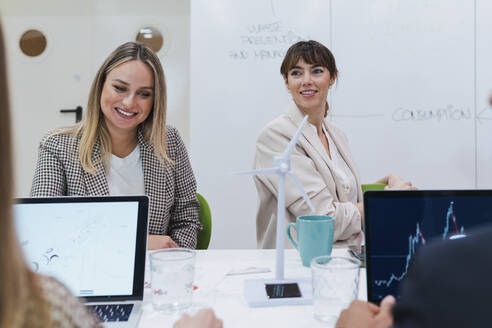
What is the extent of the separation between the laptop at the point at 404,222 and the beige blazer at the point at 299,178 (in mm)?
669

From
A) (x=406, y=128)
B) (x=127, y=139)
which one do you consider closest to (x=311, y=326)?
(x=127, y=139)

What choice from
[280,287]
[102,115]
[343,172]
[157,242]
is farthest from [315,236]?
[102,115]

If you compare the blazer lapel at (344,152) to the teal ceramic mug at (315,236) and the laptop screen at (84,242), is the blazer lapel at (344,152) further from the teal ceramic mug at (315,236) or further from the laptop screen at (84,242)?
the laptop screen at (84,242)

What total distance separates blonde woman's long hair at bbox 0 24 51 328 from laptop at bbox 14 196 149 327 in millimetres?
591

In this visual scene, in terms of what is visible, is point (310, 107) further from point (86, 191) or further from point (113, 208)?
point (113, 208)

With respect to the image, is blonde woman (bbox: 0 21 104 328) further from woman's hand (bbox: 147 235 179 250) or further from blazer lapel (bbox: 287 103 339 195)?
blazer lapel (bbox: 287 103 339 195)

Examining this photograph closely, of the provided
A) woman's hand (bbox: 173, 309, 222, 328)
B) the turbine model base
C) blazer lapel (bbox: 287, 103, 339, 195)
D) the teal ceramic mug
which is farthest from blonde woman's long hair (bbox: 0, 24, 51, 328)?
blazer lapel (bbox: 287, 103, 339, 195)

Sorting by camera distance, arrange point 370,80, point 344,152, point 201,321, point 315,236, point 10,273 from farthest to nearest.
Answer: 1. point 370,80
2. point 344,152
3. point 315,236
4. point 201,321
5. point 10,273

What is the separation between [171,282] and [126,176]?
0.81m

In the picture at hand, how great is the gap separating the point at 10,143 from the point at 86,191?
1236mm

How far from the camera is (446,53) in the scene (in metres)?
2.82

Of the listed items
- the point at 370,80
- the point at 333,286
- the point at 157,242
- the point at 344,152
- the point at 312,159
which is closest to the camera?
the point at 333,286

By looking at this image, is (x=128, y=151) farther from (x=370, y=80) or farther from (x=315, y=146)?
(x=370, y=80)

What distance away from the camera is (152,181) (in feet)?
5.61
